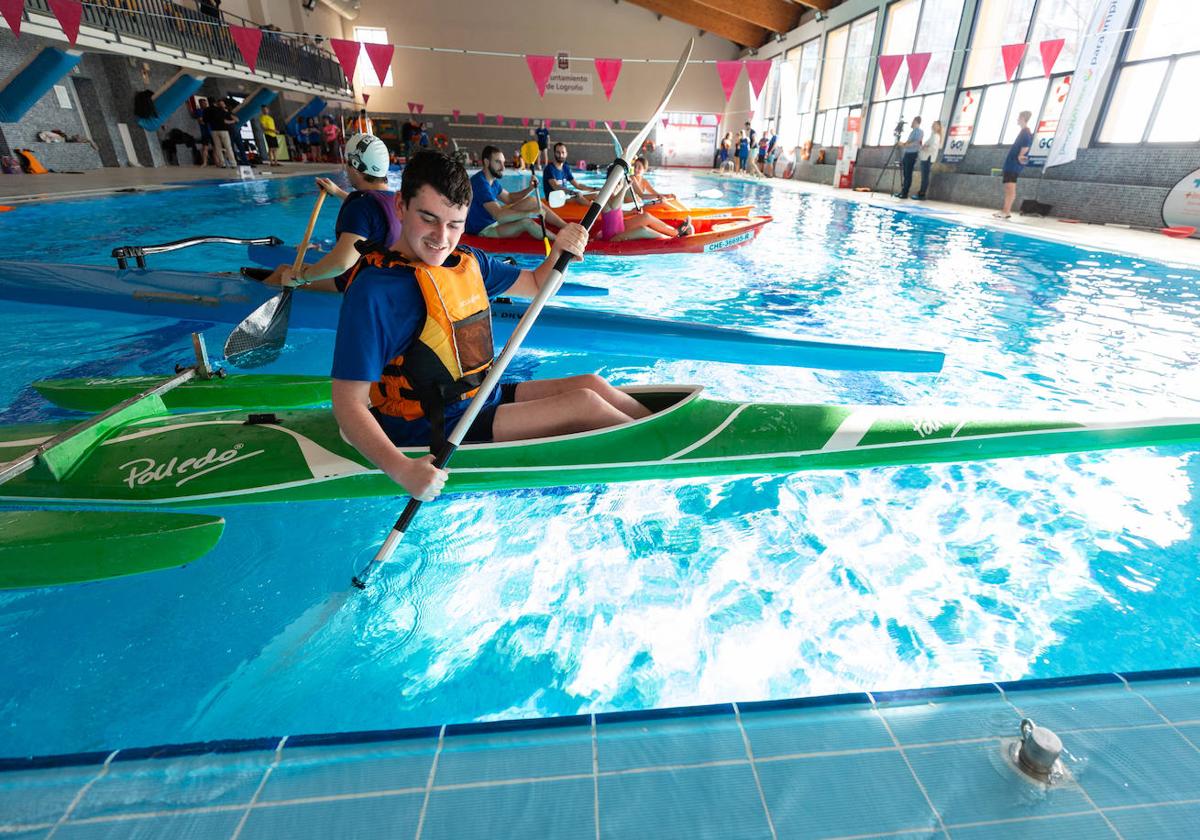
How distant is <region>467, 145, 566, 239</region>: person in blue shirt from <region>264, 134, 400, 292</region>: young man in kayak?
3004mm

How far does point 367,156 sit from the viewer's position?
3.45m

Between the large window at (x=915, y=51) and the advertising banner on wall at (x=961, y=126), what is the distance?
728 mm

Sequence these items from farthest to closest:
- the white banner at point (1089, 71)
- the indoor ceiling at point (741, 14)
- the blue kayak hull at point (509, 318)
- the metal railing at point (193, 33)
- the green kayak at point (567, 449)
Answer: the indoor ceiling at point (741, 14) < the metal railing at point (193, 33) < the white banner at point (1089, 71) < the blue kayak hull at point (509, 318) < the green kayak at point (567, 449)

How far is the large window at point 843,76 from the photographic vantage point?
62.8ft

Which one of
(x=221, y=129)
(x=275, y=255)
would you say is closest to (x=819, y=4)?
(x=221, y=129)

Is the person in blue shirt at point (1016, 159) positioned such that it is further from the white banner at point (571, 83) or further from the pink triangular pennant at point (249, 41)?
the white banner at point (571, 83)

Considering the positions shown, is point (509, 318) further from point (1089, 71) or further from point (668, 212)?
point (1089, 71)

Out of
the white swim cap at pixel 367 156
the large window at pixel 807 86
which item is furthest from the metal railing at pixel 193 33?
the large window at pixel 807 86

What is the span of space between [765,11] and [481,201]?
2369 cm

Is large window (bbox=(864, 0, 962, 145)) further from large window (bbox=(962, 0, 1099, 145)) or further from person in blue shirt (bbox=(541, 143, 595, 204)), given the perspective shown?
person in blue shirt (bbox=(541, 143, 595, 204))

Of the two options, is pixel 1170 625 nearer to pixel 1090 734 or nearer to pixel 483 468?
pixel 1090 734

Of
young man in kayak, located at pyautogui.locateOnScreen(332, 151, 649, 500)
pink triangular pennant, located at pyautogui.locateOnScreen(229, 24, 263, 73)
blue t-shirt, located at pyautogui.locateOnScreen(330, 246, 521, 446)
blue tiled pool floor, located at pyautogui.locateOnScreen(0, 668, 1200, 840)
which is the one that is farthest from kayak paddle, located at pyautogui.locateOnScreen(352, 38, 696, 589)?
pink triangular pennant, located at pyautogui.locateOnScreen(229, 24, 263, 73)

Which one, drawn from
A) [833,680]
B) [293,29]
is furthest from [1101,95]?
[293,29]

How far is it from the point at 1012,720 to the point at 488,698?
1.46 meters
